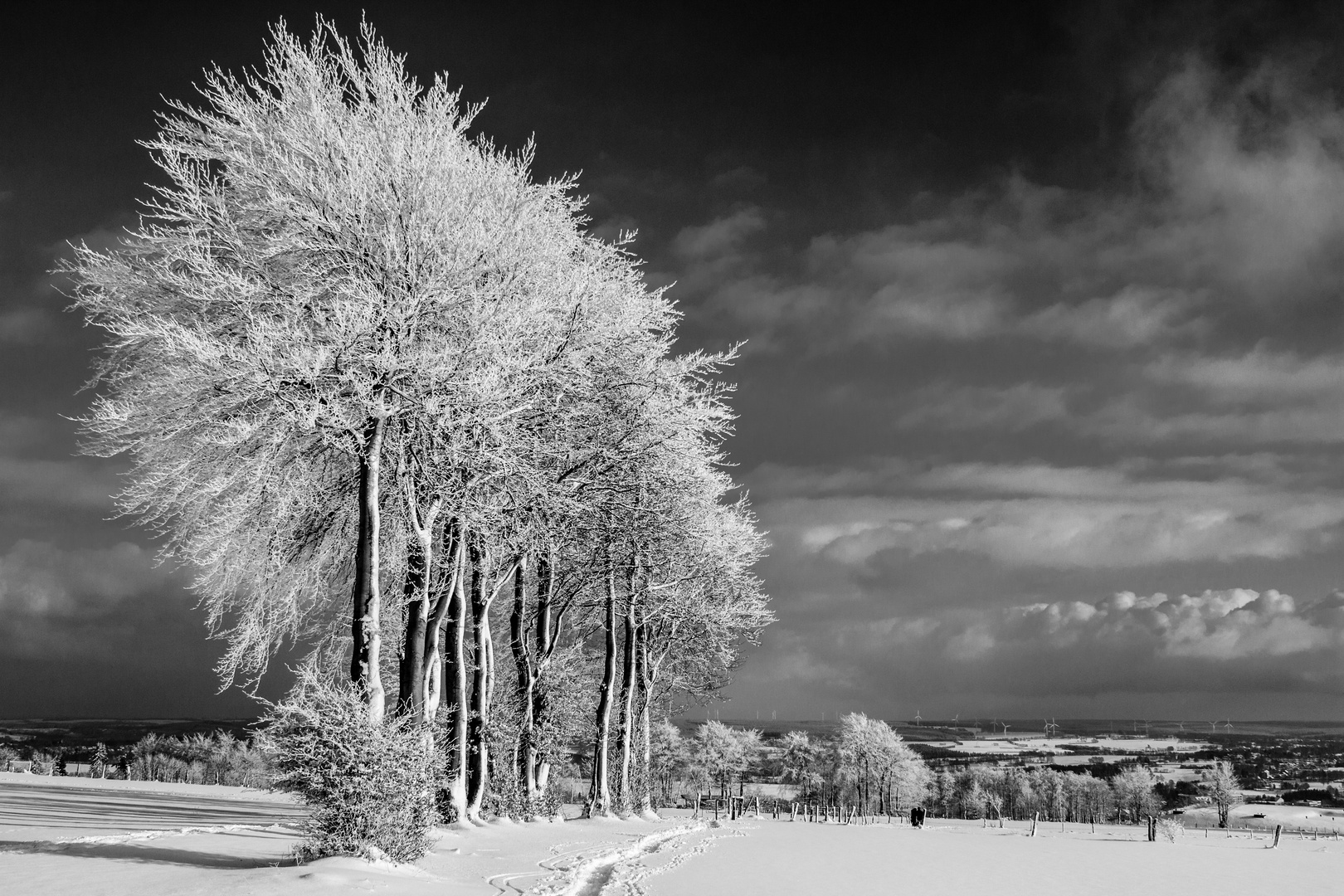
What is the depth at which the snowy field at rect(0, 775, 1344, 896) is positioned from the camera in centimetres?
1172

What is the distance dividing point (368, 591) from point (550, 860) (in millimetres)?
6200

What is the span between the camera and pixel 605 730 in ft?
110

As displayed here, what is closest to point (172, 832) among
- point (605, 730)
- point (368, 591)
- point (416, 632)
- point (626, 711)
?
point (416, 632)

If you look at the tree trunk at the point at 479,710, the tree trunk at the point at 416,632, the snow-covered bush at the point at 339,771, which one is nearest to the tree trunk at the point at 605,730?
the tree trunk at the point at 479,710

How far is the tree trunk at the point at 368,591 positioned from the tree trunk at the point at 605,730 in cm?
1722

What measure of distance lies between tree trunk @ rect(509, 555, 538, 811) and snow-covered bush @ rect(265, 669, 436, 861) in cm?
1433

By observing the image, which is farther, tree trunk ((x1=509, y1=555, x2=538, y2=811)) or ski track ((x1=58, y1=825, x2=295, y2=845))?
tree trunk ((x1=509, y1=555, x2=538, y2=811))

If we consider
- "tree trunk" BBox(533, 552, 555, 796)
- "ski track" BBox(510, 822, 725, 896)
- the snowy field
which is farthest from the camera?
"tree trunk" BBox(533, 552, 555, 796)

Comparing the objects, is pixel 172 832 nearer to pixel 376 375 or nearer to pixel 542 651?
pixel 376 375

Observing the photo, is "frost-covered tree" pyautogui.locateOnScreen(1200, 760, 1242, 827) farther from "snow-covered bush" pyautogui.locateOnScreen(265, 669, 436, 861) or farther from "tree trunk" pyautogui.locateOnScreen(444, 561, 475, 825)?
"snow-covered bush" pyautogui.locateOnScreen(265, 669, 436, 861)

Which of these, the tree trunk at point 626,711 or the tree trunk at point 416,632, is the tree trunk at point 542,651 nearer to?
the tree trunk at point 626,711

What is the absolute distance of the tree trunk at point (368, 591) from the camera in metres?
15.4

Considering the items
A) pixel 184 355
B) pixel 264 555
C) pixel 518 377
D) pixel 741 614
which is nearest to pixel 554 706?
pixel 741 614

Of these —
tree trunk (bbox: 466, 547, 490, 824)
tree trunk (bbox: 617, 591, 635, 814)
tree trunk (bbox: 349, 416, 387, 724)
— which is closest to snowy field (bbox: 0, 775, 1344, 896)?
tree trunk (bbox: 466, 547, 490, 824)
